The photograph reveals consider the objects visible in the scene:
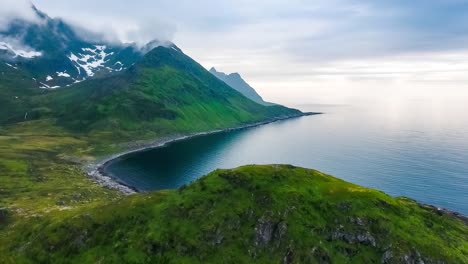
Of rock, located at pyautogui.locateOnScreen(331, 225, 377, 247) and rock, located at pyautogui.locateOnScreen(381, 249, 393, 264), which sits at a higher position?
rock, located at pyautogui.locateOnScreen(331, 225, 377, 247)

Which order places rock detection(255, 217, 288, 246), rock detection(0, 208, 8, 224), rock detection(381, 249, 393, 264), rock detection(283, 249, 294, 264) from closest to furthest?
rock detection(381, 249, 393, 264)
rock detection(283, 249, 294, 264)
rock detection(255, 217, 288, 246)
rock detection(0, 208, 8, 224)

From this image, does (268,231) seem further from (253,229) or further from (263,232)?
(253,229)

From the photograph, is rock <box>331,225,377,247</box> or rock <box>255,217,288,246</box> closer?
rock <box>331,225,377,247</box>

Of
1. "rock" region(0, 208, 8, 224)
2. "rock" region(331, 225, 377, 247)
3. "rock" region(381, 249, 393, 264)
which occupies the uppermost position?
"rock" region(331, 225, 377, 247)

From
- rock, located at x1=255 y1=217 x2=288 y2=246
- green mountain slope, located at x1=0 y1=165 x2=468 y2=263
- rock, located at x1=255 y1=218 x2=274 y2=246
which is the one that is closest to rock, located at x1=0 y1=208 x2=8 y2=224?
green mountain slope, located at x1=0 y1=165 x2=468 y2=263

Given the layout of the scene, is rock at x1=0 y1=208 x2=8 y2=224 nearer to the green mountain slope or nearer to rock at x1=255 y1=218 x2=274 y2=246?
the green mountain slope

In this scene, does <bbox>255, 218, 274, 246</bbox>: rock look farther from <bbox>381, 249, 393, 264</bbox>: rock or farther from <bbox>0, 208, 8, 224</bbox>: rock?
<bbox>0, 208, 8, 224</bbox>: rock

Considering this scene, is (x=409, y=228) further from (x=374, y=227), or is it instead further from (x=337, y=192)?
(x=337, y=192)

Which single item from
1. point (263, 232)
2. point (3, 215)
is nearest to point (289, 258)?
point (263, 232)

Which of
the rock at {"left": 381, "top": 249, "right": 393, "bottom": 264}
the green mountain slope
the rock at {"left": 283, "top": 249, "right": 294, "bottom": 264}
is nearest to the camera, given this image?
the rock at {"left": 381, "top": 249, "right": 393, "bottom": 264}
